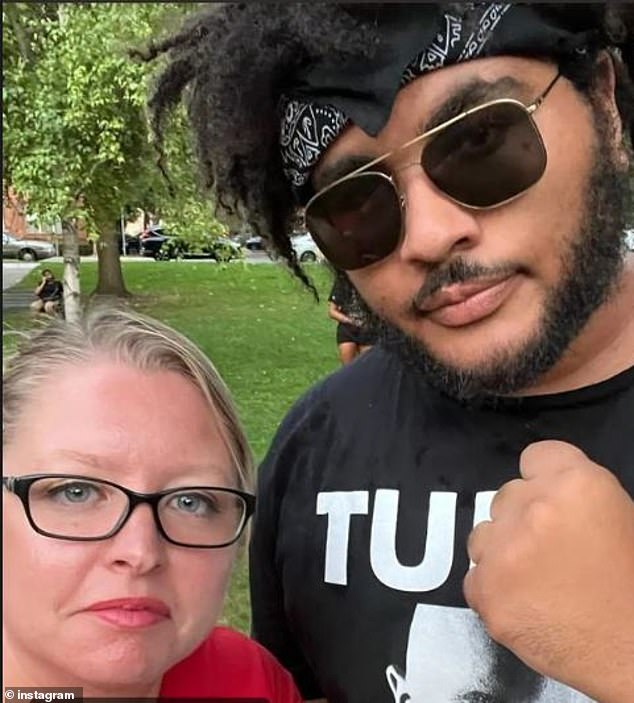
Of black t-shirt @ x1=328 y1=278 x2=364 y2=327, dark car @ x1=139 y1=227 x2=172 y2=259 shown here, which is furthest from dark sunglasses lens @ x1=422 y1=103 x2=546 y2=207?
dark car @ x1=139 y1=227 x2=172 y2=259

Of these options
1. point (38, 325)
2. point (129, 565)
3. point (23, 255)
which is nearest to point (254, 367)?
point (23, 255)

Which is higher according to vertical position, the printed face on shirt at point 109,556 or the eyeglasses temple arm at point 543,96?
the eyeglasses temple arm at point 543,96


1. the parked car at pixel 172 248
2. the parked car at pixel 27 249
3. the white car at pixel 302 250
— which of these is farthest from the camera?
the parked car at pixel 172 248

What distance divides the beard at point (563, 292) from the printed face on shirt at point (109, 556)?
27 cm

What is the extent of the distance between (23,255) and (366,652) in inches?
64.2

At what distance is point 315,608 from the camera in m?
1.05

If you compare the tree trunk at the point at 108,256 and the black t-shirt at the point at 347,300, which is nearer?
the black t-shirt at the point at 347,300

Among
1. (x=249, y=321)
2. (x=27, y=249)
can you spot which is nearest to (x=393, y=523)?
(x=27, y=249)

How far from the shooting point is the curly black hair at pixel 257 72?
0.94m

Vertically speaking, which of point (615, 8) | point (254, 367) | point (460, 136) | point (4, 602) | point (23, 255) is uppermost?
point (615, 8)

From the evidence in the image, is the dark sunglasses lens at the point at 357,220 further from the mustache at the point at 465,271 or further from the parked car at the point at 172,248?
the parked car at the point at 172,248

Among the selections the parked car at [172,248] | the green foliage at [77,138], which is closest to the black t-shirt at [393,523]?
the green foliage at [77,138]

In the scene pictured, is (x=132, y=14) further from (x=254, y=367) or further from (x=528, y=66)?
(x=254, y=367)

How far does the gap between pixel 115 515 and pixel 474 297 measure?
1.34ft
